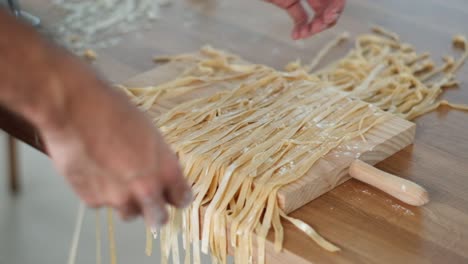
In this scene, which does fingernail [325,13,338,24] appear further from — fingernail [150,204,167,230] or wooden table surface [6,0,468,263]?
fingernail [150,204,167,230]

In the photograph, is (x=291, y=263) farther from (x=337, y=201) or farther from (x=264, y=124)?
(x=264, y=124)

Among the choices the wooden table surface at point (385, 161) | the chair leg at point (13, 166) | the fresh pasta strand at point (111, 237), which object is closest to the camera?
the wooden table surface at point (385, 161)

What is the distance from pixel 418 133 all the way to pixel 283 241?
0.43 m

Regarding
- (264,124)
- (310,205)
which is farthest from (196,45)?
(310,205)

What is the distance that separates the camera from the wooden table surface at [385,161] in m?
1.19

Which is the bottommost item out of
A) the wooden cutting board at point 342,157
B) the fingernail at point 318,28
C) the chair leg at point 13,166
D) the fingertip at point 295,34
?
the chair leg at point 13,166

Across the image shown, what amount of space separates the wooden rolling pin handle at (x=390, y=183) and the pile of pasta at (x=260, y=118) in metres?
0.06

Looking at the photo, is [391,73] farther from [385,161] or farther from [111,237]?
[111,237]

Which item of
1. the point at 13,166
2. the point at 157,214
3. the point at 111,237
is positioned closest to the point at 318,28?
the point at 111,237

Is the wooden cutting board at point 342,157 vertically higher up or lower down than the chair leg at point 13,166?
higher up

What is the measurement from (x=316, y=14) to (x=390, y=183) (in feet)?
A: 1.41

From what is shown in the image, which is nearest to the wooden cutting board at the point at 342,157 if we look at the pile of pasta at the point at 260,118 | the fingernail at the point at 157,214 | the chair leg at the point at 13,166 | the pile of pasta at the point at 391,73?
the pile of pasta at the point at 260,118

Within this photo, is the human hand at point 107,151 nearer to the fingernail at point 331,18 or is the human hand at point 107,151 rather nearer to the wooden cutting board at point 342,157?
the wooden cutting board at point 342,157

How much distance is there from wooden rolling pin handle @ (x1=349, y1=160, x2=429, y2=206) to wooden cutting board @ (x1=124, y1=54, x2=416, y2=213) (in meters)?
0.02
